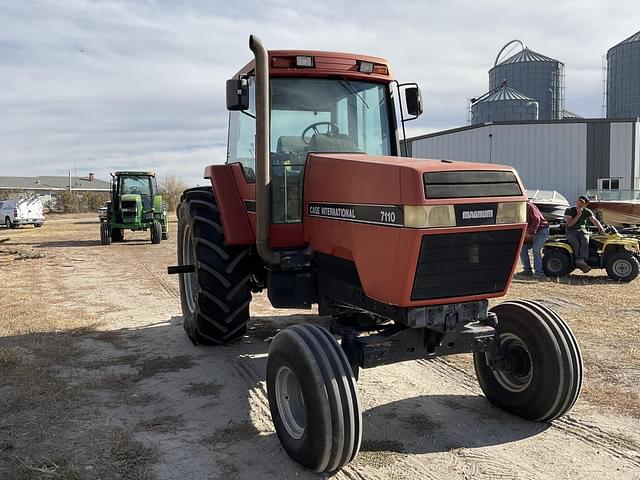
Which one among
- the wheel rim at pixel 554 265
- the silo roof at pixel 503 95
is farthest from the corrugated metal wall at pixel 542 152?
the wheel rim at pixel 554 265

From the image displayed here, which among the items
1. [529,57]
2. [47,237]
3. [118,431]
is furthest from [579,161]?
[118,431]

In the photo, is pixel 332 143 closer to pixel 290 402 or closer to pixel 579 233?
pixel 290 402

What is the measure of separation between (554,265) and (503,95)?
2466 cm

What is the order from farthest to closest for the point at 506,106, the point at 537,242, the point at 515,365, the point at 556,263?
the point at 506,106, the point at 537,242, the point at 556,263, the point at 515,365

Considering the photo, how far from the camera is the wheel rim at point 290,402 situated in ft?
12.2

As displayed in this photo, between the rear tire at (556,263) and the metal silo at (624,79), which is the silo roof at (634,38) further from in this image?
the rear tire at (556,263)

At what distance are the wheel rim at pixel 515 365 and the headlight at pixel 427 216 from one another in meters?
1.39

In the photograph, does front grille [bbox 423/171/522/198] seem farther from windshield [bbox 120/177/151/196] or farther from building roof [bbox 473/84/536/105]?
building roof [bbox 473/84/536/105]

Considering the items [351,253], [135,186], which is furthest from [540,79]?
[351,253]

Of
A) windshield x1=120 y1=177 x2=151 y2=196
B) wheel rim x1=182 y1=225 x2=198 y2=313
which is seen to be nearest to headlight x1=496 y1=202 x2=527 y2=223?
wheel rim x1=182 y1=225 x2=198 y2=313

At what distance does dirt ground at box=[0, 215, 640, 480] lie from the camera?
3.59 m

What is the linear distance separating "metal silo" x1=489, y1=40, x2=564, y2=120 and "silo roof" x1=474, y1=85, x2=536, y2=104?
1.23m

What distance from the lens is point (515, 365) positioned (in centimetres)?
437

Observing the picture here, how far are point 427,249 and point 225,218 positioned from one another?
7.79 ft
